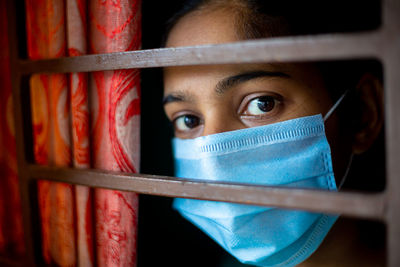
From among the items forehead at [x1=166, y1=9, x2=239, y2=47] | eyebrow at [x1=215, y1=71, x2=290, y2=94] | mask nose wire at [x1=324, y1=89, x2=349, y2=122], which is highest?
forehead at [x1=166, y1=9, x2=239, y2=47]

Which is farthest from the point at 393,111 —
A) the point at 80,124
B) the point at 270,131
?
the point at 80,124

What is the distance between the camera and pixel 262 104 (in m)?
0.83

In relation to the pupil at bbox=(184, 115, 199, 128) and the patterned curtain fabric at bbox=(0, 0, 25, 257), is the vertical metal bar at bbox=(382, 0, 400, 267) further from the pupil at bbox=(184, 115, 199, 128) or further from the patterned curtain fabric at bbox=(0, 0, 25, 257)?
the patterned curtain fabric at bbox=(0, 0, 25, 257)

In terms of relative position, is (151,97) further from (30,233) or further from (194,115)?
(30,233)

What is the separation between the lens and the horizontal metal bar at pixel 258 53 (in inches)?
17.2

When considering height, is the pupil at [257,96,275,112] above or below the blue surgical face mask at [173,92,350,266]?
above

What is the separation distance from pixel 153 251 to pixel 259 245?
0.63 m

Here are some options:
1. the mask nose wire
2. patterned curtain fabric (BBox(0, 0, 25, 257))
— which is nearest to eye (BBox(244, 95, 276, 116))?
the mask nose wire

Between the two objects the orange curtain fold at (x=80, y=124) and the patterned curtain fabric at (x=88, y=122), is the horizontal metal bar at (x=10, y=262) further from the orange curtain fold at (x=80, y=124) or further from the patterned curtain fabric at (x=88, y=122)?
the orange curtain fold at (x=80, y=124)

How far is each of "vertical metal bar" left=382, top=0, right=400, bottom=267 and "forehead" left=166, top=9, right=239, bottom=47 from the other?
0.44m

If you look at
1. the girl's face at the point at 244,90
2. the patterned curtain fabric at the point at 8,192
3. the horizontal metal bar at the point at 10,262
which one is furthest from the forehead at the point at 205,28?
the horizontal metal bar at the point at 10,262

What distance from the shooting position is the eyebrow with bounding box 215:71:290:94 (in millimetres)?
781

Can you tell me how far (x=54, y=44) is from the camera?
0.77 meters

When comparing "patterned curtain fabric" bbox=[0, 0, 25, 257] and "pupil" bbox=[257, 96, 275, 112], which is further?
"patterned curtain fabric" bbox=[0, 0, 25, 257]
